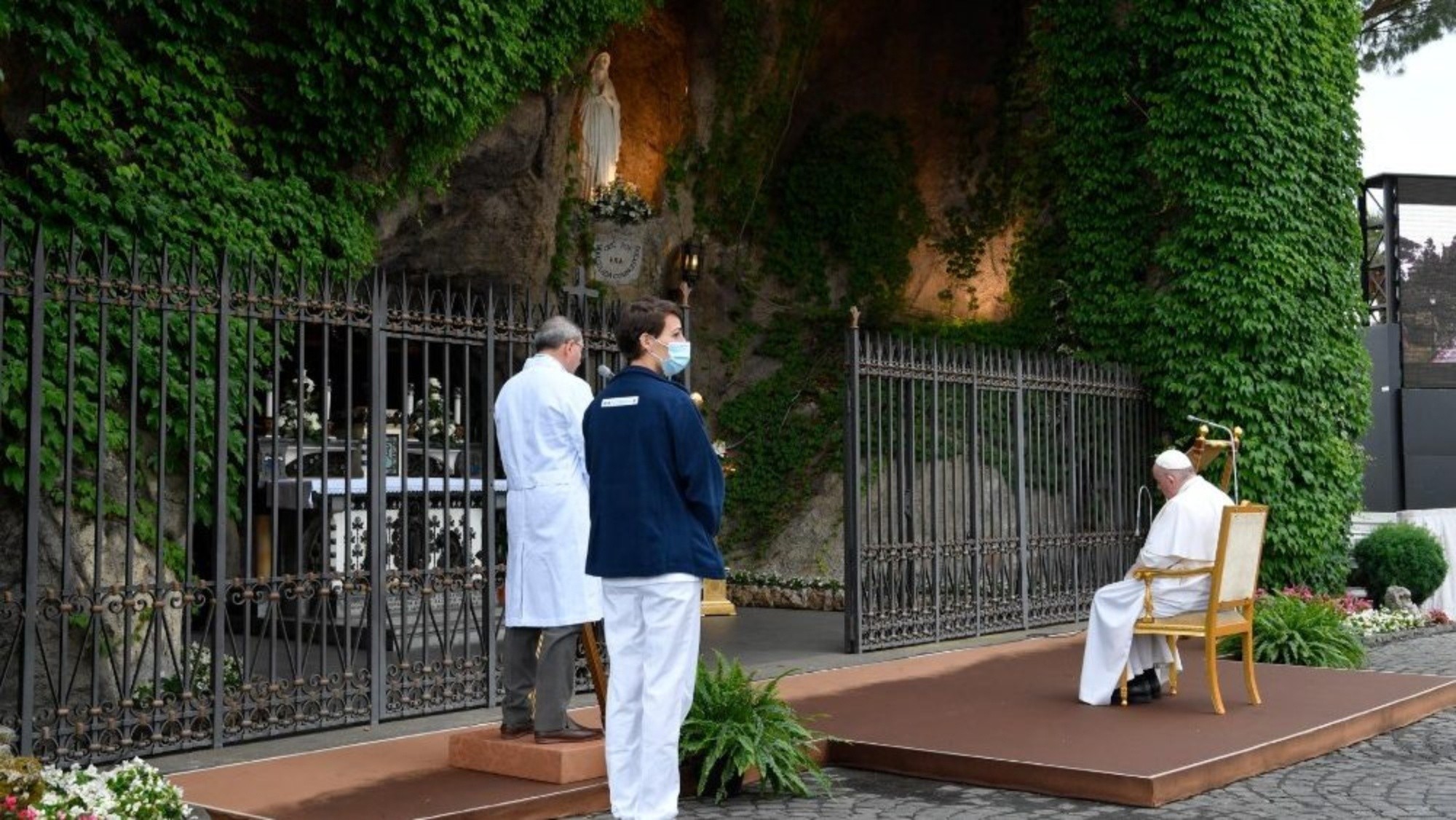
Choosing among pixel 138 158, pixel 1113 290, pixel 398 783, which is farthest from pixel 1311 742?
pixel 1113 290

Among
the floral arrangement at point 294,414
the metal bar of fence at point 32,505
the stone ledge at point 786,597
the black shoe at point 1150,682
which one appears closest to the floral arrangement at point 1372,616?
the stone ledge at point 786,597

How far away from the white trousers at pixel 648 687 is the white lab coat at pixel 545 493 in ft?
3.70

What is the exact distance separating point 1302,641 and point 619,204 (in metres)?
8.58

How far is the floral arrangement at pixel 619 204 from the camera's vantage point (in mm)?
15867

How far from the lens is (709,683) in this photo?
20.9ft

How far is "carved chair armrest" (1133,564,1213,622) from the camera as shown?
795 centimetres

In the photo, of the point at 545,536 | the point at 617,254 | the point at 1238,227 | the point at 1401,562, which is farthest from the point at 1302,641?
the point at 617,254

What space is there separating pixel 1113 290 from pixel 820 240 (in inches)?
165

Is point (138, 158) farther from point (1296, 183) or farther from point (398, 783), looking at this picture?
point (1296, 183)

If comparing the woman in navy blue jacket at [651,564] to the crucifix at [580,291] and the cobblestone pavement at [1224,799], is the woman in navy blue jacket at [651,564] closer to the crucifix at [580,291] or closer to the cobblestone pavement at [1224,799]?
the cobblestone pavement at [1224,799]

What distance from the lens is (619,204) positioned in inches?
628

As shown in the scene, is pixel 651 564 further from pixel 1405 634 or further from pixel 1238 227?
pixel 1405 634

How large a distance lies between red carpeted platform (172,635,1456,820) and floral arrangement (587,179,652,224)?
24.5 feet

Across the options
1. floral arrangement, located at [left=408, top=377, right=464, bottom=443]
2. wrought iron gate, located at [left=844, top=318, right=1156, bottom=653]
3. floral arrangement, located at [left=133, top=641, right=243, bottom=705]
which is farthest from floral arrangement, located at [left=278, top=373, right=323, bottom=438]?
wrought iron gate, located at [left=844, top=318, right=1156, bottom=653]
